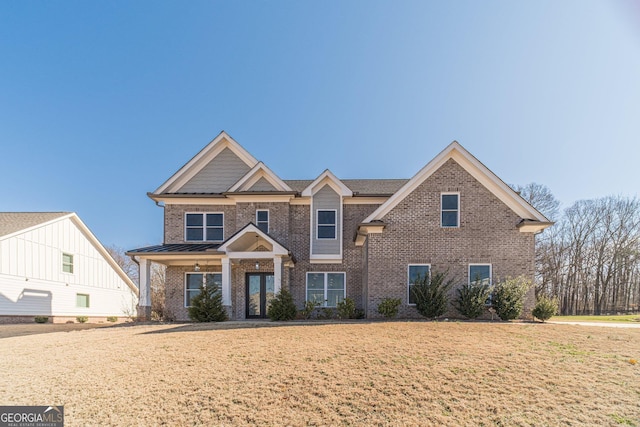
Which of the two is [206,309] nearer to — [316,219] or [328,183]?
[316,219]

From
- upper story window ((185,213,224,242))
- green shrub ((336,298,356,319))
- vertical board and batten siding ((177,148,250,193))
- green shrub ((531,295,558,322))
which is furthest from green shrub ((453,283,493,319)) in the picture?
vertical board and batten siding ((177,148,250,193))

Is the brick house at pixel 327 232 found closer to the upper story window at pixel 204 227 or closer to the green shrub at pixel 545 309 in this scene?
the upper story window at pixel 204 227

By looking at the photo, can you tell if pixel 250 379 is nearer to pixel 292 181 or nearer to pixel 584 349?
pixel 584 349

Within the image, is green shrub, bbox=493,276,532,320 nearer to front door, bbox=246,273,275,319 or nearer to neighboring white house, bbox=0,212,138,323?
front door, bbox=246,273,275,319

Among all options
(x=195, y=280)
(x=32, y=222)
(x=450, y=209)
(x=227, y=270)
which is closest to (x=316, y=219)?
(x=227, y=270)

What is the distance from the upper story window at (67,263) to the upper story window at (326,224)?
63.6ft

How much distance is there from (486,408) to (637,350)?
558 centimetres

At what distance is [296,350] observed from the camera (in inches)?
319

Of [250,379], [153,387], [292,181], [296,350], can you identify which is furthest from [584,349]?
[292,181]

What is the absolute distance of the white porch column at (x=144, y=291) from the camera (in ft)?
49.9

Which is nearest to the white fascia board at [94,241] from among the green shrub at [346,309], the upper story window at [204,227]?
the upper story window at [204,227]

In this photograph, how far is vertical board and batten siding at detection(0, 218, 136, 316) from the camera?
20.3 m

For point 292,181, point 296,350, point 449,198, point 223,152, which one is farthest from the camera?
point 292,181

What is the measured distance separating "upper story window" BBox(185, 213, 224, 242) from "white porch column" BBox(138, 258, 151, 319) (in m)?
2.70
